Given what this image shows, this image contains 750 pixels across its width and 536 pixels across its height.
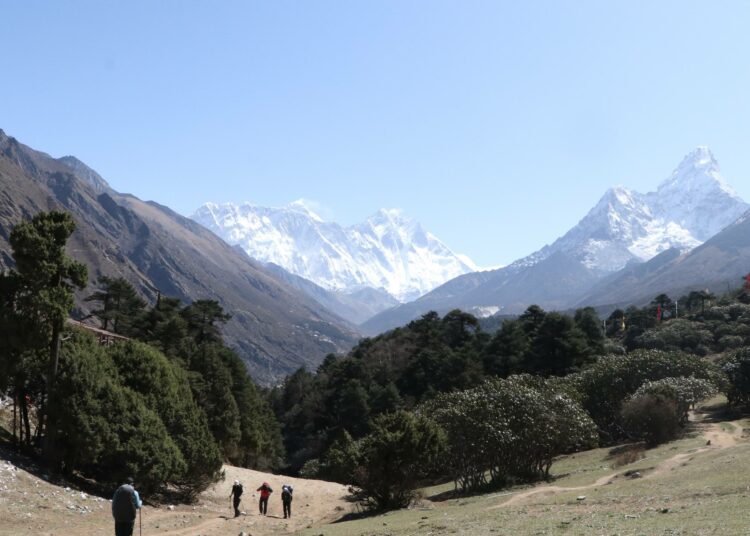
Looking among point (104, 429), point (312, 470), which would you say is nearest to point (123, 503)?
point (104, 429)

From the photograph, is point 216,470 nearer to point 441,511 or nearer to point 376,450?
point 376,450

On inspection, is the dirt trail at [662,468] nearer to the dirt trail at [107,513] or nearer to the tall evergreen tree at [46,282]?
the dirt trail at [107,513]

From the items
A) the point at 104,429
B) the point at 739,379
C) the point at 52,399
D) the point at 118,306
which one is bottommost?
the point at 739,379

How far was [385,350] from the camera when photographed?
10669 cm

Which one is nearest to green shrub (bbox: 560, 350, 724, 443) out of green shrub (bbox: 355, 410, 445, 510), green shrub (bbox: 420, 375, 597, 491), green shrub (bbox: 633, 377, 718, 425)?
green shrub (bbox: 633, 377, 718, 425)

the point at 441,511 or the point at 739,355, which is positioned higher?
the point at 739,355

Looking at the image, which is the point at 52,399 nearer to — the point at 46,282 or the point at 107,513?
the point at 46,282

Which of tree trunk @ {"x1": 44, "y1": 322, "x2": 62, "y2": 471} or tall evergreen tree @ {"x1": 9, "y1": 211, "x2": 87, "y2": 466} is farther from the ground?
tall evergreen tree @ {"x1": 9, "y1": 211, "x2": 87, "y2": 466}

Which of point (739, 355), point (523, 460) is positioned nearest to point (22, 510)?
point (523, 460)

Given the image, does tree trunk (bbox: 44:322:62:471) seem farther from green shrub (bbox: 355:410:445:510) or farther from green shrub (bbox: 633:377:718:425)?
green shrub (bbox: 633:377:718:425)

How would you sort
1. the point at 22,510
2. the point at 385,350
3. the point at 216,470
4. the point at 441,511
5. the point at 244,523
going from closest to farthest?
the point at 22,510
the point at 441,511
the point at 244,523
the point at 216,470
the point at 385,350

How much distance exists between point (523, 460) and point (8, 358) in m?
31.4

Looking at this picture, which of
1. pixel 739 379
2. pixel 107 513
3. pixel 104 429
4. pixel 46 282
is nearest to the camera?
pixel 107 513

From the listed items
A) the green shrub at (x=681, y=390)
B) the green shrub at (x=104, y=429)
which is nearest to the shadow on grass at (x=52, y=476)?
the green shrub at (x=104, y=429)
